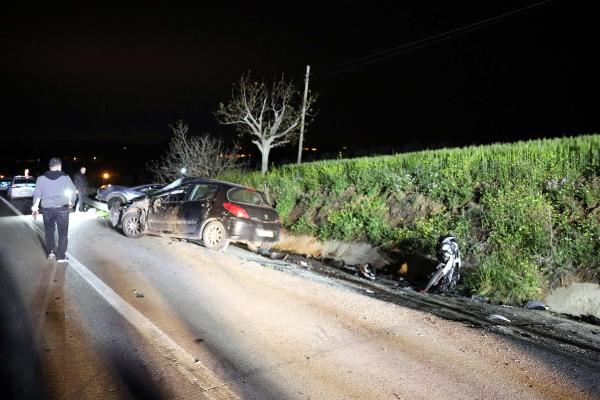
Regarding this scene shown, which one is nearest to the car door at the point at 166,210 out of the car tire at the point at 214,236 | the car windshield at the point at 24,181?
the car tire at the point at 214,236

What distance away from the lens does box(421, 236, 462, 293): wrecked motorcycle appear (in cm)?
766

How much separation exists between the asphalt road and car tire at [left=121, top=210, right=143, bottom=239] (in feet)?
12.2

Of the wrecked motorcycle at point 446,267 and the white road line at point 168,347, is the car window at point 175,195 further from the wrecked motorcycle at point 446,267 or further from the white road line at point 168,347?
the wrecked motorcycle at point 446,267

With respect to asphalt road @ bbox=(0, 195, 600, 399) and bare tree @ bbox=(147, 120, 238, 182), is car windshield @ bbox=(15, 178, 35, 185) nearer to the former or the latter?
bare tree @ bbox=(147, 120, 238, 182)

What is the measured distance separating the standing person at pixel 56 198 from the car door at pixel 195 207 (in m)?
2.65

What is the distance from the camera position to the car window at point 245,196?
9.46 meters

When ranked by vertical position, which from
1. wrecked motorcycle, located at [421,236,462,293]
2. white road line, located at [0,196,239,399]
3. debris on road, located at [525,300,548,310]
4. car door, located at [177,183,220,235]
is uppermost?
car door, located at [177,183,220,235]

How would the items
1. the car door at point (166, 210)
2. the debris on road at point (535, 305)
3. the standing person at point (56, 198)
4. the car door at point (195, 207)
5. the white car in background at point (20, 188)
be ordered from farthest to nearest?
the white car in background at point (20, 188) → the car door at point (166, 210) → the car door at point (195, 207) → the standing person at point (56, 198) → the debris on road at point (535, 305)

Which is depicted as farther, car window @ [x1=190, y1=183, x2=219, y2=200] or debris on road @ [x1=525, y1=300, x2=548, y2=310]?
car window @ [x1=190, y1=183, x2=219, y2=200]

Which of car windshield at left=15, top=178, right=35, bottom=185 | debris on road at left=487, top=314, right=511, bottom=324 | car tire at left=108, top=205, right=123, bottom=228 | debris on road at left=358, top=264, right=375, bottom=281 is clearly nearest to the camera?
debris on road at left=487, top=314, right=511, bottom=324

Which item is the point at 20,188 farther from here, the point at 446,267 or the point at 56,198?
the point at 446,267

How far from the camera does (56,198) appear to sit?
7340 mm

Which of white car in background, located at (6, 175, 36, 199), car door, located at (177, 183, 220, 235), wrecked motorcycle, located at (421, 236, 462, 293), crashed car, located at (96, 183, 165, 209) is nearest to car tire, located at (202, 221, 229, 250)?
car door, located at (177, 183, 220, 235)

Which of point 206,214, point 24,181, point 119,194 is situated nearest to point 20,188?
point 24,181
